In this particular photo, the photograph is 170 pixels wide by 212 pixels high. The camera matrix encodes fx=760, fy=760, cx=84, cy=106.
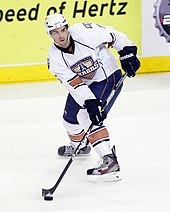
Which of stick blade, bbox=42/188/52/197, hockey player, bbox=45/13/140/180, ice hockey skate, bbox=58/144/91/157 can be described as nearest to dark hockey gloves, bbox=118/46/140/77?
hockey player, bbox=45/13/140/180

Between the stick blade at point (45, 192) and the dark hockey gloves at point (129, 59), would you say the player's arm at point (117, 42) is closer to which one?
the dark hockey gloves at point (129, 59)

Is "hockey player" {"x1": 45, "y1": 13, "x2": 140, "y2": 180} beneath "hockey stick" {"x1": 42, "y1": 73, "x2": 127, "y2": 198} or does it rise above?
above

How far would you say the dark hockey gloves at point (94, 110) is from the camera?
12.2 ft

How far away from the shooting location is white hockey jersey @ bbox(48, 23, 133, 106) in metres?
3.84

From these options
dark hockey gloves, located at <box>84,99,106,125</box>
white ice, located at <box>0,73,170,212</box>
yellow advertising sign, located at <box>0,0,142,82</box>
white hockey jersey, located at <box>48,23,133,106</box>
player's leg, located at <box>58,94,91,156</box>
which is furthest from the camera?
yellow advertising sign, located at <box>0,0,142,82</box>

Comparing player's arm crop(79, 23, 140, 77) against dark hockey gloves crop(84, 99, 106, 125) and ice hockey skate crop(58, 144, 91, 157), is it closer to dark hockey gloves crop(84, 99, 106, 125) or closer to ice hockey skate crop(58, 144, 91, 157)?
dark hockey gloves crop(84, 99, 106, 125)

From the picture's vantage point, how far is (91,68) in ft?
12.9

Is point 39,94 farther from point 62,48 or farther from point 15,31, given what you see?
point 62,48

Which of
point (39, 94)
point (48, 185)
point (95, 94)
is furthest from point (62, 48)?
point (39, 94)

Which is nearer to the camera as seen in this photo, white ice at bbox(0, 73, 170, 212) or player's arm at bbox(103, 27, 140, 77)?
white ice at bbox(0, 73, 170, 212)

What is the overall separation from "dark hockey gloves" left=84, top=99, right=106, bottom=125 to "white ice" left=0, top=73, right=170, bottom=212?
34 centimetres

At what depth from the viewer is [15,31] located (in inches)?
246

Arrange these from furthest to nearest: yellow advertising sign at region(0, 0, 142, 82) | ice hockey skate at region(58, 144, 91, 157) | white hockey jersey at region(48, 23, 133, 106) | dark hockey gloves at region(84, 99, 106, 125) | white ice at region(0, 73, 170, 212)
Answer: yellow advertising sign at region(0, 0, 142, 82) < ice hockey skate at region(58, 144, 91, 157) < white hockey jersey at region(48, 23, 133, 106) < dark hockey gloves at region(84, 99, 106, 125) < white ice at region(0, 73, 170, 212)

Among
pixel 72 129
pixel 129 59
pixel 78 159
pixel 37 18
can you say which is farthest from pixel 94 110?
pixel 37 18
